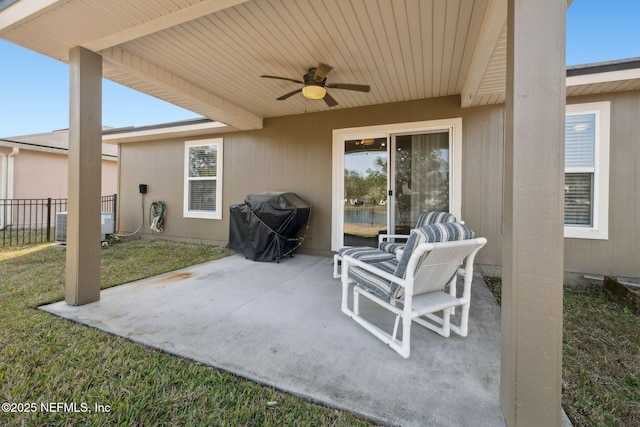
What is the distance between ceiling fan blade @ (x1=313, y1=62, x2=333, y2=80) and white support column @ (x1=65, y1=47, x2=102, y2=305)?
233 cm

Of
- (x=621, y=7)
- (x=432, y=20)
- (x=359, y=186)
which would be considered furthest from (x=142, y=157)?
(x=621, y=7)

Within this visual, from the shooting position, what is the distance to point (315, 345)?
205 centimetres

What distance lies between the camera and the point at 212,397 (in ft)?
4.99

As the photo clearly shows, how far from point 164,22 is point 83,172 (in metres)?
1.65

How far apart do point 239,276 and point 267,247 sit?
0.96 metres

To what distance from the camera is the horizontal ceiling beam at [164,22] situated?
7.21 ft

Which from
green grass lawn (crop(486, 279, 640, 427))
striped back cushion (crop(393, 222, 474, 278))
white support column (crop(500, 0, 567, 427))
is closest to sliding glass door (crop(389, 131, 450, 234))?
green grass lawn (crop(486, 279, 640, 427))

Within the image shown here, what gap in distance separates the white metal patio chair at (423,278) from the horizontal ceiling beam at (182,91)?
344 centimetres

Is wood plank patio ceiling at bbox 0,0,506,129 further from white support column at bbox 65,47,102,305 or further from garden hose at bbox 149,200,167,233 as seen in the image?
garden hose at bbox 149,200,167,233

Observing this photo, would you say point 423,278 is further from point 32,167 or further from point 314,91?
point 32,167

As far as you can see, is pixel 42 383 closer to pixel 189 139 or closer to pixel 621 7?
pixel 189 139

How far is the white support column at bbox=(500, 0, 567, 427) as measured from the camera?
1251 millimetres

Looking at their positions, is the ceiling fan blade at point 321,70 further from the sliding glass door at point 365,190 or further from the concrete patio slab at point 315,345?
the concrete patio slab at point 315,345

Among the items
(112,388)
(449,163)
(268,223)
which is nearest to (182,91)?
(268,223)
